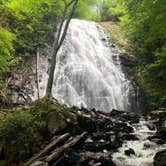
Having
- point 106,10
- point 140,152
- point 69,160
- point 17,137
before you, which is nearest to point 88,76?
point 140,152

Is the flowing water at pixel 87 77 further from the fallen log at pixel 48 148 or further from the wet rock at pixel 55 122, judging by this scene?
the fallen log at pixel 48 148

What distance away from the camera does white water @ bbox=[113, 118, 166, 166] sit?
7.94 m

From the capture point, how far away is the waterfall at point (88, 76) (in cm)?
1812

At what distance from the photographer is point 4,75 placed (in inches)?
683

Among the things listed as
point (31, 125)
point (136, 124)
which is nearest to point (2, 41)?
point (31, 125)

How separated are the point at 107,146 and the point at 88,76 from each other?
1079cm

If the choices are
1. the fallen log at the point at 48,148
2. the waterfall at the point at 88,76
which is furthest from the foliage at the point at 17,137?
the waterfall at the point at 88,76

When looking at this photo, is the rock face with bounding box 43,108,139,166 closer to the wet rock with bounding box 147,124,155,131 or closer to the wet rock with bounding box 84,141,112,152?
the wet rock with bounding box 84,141,112,152

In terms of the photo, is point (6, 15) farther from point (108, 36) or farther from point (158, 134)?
point (158, 134)

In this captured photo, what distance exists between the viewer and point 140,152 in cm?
879

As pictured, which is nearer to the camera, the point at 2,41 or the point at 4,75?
the point at 2,41

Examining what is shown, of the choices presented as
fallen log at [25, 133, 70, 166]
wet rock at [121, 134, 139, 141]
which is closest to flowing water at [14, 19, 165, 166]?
wet rock at [121, 134, 139, 141]

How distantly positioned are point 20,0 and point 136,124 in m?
13.7

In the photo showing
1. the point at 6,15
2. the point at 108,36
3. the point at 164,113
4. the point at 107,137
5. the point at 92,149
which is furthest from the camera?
the point at 108,36
